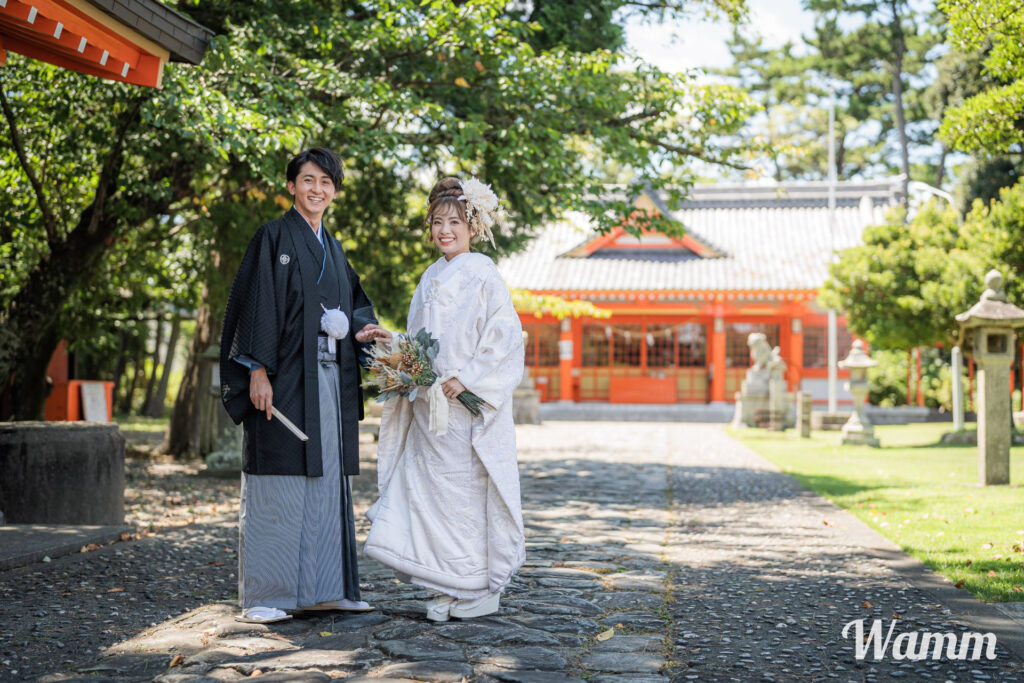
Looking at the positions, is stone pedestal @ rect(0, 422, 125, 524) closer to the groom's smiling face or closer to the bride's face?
the groom's smiling face

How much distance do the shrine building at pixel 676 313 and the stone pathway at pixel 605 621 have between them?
681 inches

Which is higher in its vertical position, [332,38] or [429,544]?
[332,38]

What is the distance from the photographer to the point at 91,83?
7660 millimetres

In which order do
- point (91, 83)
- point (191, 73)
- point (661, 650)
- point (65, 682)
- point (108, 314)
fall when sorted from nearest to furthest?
point (65, 682) < point (661, 650) < point (191, 73) < point (91, 83) < point (108, 314)

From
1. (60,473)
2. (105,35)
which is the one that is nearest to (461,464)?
(105,35)

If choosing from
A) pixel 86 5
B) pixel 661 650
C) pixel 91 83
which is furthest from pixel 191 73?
pixel 661 650

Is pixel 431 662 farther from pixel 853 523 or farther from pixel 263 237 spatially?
pixel 853 523

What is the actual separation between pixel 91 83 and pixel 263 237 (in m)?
4.63

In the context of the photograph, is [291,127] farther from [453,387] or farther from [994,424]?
[994,424]

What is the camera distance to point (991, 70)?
→ 660cm

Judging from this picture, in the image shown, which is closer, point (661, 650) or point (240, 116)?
point (661, 650)

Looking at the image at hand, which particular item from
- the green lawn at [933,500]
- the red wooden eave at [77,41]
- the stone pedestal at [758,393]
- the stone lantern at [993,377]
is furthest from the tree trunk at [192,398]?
the stone pedestal at [758,393]

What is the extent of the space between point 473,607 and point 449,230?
1.56m

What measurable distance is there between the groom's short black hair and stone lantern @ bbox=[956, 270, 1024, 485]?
6.59 meters
